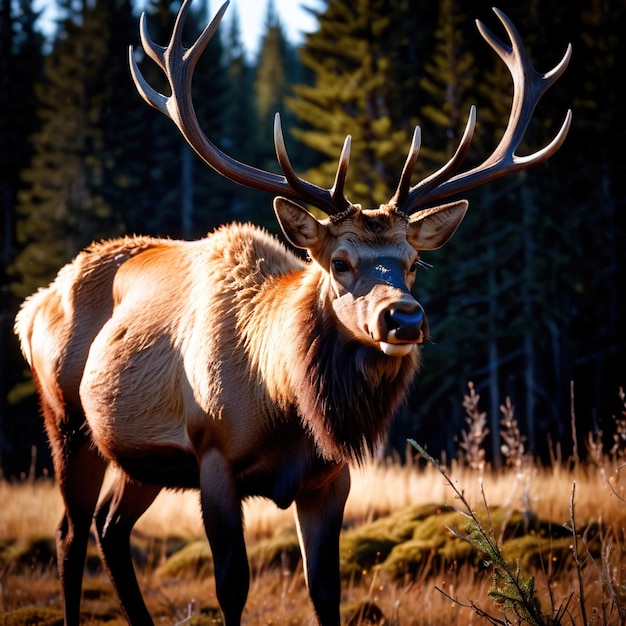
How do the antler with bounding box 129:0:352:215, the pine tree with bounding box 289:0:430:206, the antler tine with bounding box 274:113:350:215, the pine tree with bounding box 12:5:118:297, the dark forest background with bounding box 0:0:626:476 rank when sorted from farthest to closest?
the pine tree with bounding box 12:5:118:297 → the dark forest background with bounding box 0:0:626:476 → the pine tree with bounding box 289:0:430:206 → the antler with bounding box 129:0:352:215 → the antler tine with bounding box 274:113:350:215

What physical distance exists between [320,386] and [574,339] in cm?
1599

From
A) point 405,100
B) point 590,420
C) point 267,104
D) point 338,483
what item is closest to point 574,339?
point 590,420

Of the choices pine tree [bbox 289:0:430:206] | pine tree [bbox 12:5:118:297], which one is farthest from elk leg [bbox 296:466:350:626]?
pine tree [bbox 12:5:118:297]

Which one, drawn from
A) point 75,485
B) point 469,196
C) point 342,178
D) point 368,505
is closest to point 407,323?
point 342,178

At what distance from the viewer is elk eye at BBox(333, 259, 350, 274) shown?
384 cm

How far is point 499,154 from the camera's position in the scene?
4.59 metres

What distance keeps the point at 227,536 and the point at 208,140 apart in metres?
2.07

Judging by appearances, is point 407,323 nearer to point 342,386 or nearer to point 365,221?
point 342,386

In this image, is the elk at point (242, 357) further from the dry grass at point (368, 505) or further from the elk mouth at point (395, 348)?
the dry grass at point (368, 505)

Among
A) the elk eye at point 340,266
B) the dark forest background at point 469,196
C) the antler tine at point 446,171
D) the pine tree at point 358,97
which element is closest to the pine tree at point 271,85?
the dark forest background at point 469,196

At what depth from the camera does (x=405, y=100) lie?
63.7 ft

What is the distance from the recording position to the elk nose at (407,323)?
336cm

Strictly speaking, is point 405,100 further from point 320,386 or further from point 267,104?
point 267,104

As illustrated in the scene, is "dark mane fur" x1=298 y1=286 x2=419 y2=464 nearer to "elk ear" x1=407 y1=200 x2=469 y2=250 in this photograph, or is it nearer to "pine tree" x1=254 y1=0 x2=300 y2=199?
"elk ear" x1=407 y1=200 x2=469 y2=250
